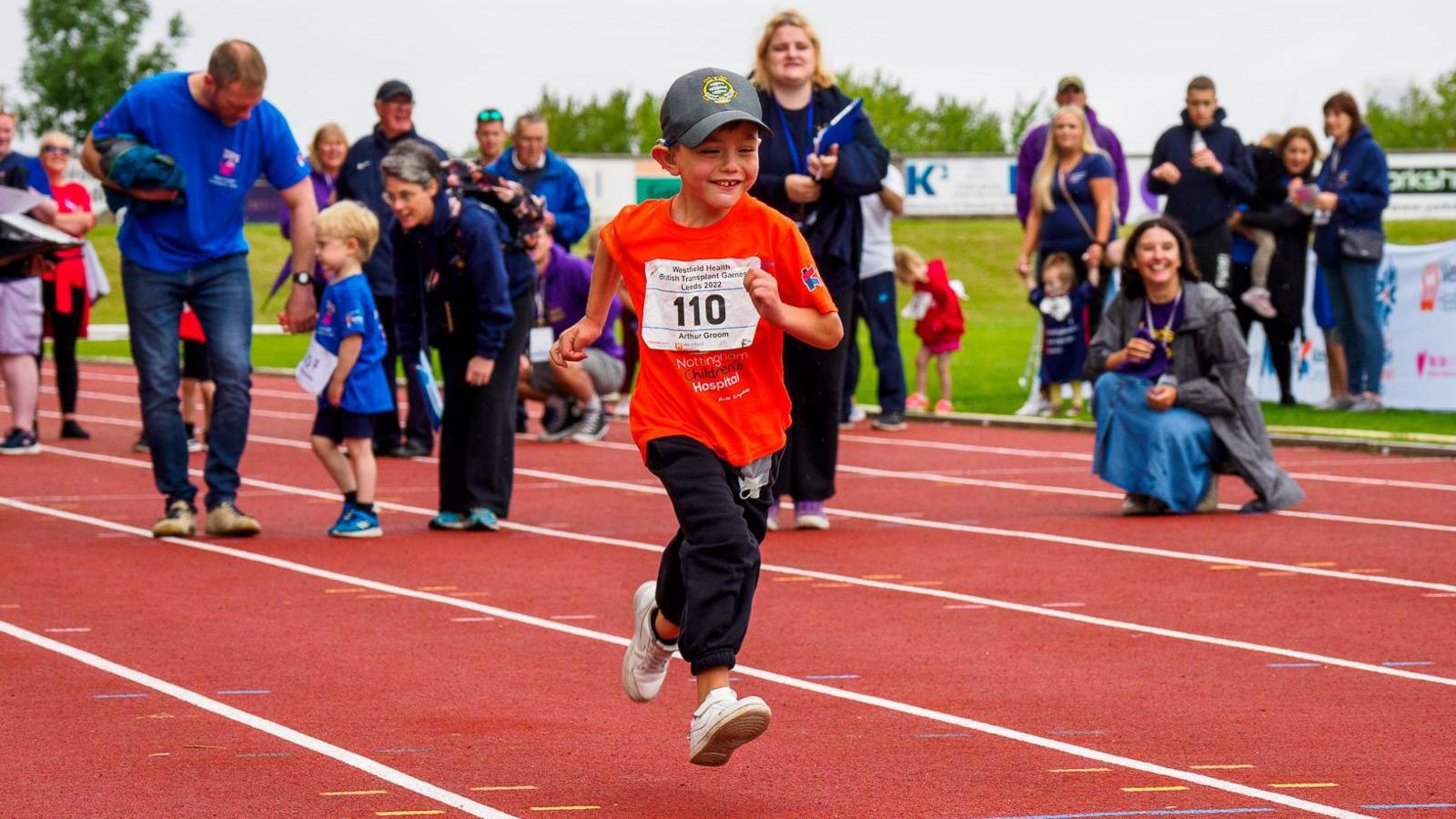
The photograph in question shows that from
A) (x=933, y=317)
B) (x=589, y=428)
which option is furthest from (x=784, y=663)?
(x=933, y=317)

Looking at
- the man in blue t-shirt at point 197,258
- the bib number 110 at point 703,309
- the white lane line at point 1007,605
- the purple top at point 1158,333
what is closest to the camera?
the bib number 110 at point 703,309

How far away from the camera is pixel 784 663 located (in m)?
6.93

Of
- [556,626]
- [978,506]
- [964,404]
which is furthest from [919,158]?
[556,626]

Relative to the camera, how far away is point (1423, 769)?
5.26 m

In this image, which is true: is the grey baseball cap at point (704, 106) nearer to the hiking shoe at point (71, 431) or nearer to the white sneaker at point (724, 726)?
the white sneaker at point (724, 726)

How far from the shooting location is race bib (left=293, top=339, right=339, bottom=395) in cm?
1048

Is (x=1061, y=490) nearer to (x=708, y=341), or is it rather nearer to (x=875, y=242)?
(x=875, y=242)

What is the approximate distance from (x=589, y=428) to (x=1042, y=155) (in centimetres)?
416

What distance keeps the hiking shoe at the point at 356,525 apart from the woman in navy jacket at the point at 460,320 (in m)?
0.40

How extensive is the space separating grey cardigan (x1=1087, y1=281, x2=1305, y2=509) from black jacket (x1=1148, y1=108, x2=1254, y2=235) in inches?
202

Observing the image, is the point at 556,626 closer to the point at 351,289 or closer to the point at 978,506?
the point at 351,289

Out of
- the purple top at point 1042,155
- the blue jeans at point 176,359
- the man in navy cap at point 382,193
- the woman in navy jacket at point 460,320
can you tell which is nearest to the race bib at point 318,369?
the blue jeans at point 176,359

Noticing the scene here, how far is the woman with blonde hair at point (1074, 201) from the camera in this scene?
16109 millimetres

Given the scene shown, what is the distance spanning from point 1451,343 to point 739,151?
1234cm
